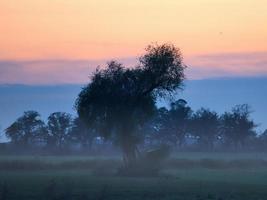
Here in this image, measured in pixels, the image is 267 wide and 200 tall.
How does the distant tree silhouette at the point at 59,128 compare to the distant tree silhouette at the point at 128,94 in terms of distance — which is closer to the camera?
the distant tree silhouette at the point at 128,94

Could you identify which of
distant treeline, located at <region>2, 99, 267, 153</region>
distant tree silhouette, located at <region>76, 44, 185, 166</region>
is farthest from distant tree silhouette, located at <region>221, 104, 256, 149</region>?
distant tree silhouette, located at <region>76, 44, 185, 166</region>

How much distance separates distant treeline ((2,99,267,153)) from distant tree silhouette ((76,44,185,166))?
71.8m

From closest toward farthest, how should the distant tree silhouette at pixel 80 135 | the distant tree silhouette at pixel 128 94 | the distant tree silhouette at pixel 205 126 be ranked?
the distant tree silhouette at pixel 128 94, the distant tree silhouette at pixel 80 135, the distant tree silhouette at pixel 205 126

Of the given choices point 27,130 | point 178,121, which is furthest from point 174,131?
point 27,130

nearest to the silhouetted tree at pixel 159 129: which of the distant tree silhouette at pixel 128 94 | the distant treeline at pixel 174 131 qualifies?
the distant treeline at pixel 174 131

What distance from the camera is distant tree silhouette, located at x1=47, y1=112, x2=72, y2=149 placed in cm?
15650

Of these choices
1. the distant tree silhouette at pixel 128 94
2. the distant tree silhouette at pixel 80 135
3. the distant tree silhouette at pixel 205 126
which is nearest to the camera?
the distant tree silhouette at pixel 128 94

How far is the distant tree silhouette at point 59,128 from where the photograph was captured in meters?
156

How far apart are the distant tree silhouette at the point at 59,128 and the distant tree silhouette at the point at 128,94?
256ft

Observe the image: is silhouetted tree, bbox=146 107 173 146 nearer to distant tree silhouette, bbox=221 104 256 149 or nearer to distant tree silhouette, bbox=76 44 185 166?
distant tree silhouette, bbox=221 104 256 149

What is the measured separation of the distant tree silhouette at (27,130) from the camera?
156 metres

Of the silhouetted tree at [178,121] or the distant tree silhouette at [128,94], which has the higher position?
the silhouetted tree at [178,121]

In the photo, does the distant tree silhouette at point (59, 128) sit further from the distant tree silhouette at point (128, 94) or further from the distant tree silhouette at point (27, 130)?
the distant tree silhouette at point (128, 94)

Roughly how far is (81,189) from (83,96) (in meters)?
30.9
